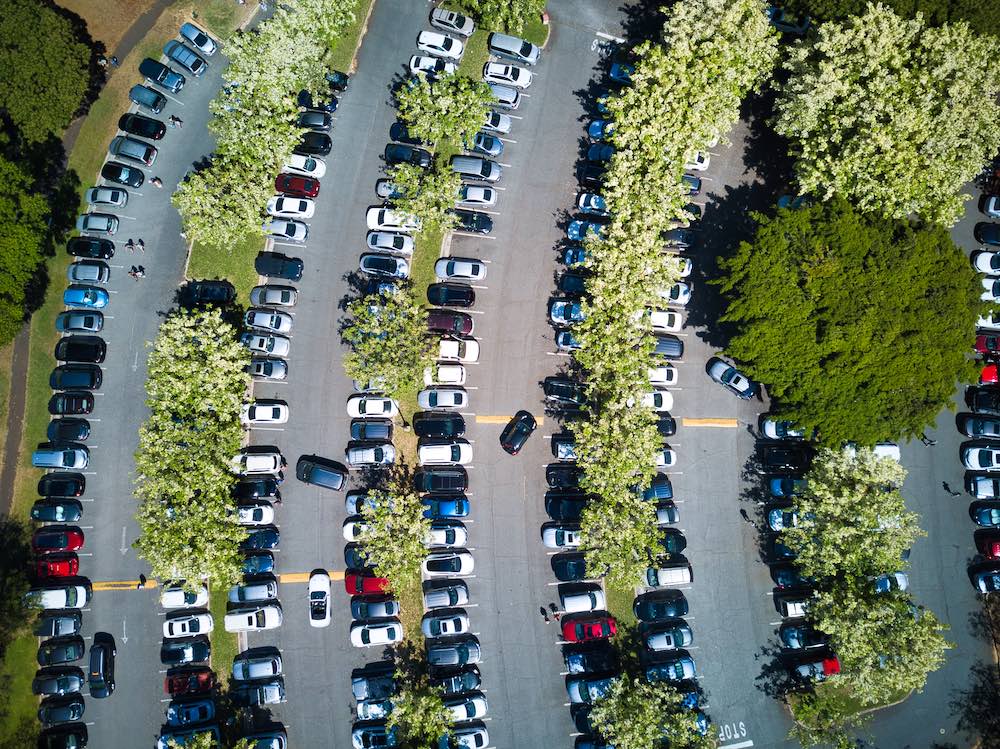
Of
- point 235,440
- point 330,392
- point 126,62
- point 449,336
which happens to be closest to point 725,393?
point 449,336

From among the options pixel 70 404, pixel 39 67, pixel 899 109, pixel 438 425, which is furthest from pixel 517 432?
pixel 39 67

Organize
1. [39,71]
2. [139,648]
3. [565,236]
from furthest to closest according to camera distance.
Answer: [565,236]
[139,648]
[39,71]

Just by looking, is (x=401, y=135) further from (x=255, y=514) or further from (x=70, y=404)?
(x=70, y=404)

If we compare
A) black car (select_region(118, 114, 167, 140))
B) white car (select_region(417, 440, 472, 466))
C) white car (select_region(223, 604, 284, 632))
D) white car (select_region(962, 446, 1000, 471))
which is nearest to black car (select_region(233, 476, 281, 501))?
white car (select_region(223, 604, 284, 632))

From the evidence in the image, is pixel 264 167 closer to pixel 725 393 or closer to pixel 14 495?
pixel 14 495

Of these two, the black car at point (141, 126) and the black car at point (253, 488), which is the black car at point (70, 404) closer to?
the black car at point (253, 488)

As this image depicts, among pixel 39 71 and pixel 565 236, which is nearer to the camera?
pixel 39 71
